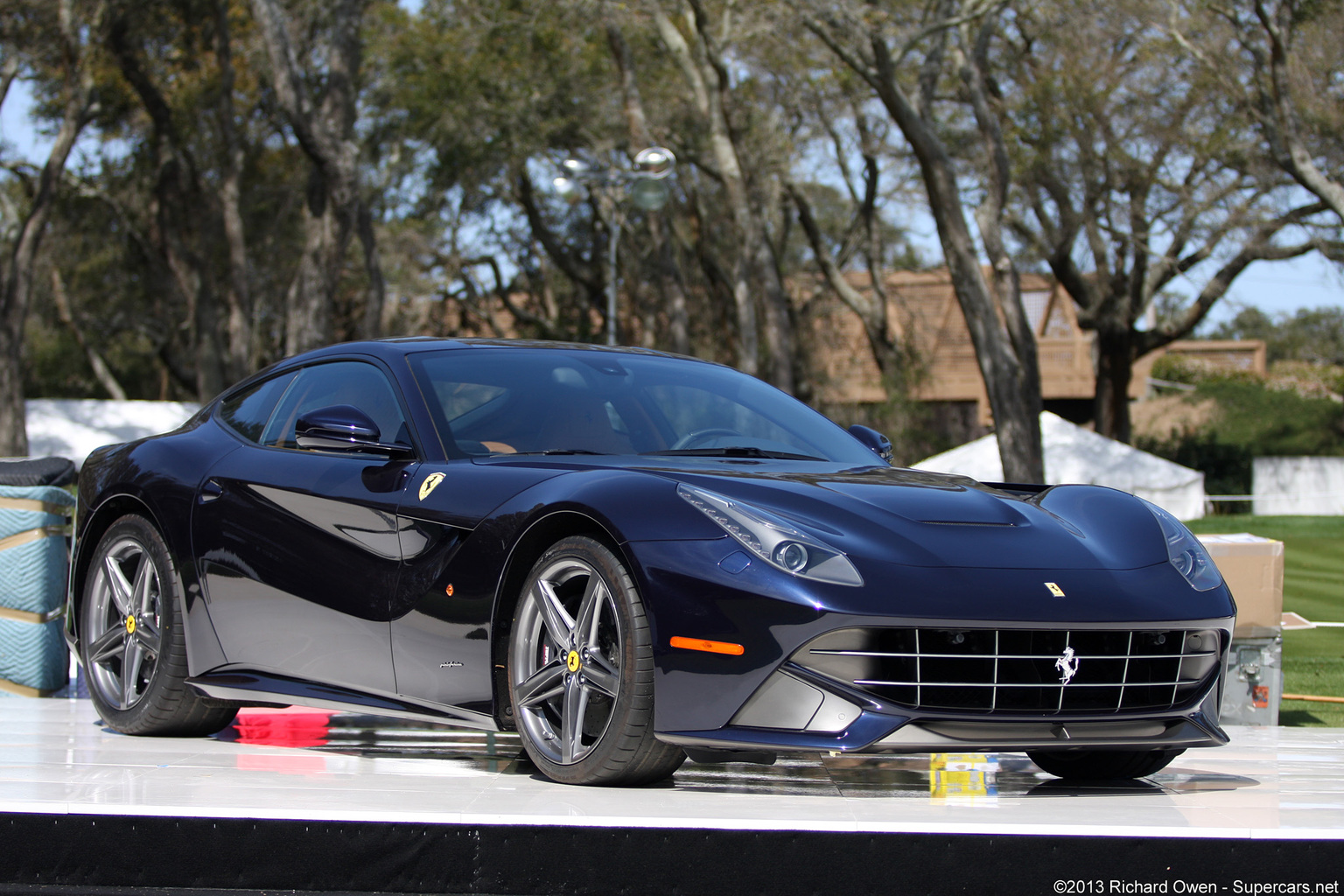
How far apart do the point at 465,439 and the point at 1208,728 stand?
7.64ft

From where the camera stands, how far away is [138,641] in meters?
5.39

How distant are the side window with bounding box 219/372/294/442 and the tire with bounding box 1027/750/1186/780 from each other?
301 centimetres

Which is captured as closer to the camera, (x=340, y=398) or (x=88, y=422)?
(x=340, y=398)

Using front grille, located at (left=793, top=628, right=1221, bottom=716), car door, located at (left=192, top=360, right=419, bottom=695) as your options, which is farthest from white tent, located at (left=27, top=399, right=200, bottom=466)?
front grille, located at (left=793, top=628, right=1221, bottom=716)

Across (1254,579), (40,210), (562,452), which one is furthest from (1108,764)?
(40,210)

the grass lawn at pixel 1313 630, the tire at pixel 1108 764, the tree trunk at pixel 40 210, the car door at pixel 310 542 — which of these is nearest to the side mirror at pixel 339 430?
the car door at pixel 310 542

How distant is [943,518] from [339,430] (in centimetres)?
182

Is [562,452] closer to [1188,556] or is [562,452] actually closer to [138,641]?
[1188,556]

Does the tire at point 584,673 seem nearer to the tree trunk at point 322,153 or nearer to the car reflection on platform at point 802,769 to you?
the car reflection on platform at point 802,769

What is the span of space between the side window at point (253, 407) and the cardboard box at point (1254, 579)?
13.6 ft

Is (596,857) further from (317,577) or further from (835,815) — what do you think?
(317,577)

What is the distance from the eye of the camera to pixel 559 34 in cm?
3259

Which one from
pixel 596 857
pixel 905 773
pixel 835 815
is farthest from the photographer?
pixel 905 773

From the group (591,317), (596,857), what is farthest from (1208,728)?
(591,317)
